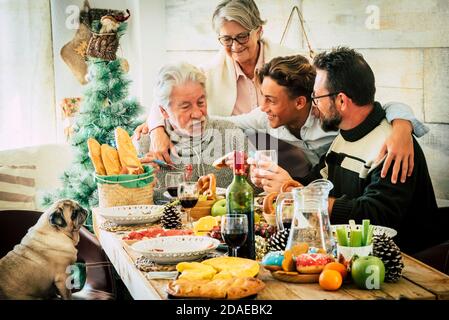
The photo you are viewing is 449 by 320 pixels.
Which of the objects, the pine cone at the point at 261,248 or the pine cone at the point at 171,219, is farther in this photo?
the pine cone at the point at 171,219

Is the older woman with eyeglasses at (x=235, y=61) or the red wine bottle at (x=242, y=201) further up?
the older woman with eyeglasses at (x=235, y=61)

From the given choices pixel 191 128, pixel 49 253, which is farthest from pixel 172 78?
pixel 49 253

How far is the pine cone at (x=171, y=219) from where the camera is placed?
2834mm

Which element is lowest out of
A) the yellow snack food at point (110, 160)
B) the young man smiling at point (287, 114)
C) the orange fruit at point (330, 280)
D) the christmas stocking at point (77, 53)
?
the orange fruit at point (330, 280)

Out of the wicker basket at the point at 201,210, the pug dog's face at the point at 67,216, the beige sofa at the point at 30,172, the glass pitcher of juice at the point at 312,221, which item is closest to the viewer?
the glass pitcher of juice at the point at 312,221

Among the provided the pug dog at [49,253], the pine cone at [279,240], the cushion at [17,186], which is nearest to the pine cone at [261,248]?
the pine cone at [279,240]

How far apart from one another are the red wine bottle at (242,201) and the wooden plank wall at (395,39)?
138 cm

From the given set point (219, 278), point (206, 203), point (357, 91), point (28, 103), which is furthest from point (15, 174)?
point (219, 278)

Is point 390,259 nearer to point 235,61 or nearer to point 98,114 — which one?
point 235,61

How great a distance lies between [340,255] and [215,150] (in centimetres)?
184

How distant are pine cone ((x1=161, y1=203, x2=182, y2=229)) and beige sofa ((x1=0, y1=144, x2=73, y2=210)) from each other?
130cm

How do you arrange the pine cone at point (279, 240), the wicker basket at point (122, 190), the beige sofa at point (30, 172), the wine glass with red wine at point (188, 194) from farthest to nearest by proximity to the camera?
1. the beige sofa at point (30, 172)
2. the wicker basket at point (122, 190)
3. the wine glass with red wine at point (188, 194)
4. the pine cone at point (279, 240)

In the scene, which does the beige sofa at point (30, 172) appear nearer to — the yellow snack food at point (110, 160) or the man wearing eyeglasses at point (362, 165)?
the yellow snack food at point (110, 160)

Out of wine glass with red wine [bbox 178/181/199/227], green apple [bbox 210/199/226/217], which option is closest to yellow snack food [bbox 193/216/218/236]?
wine glass with red wine [bbox 178/181/199/227]
